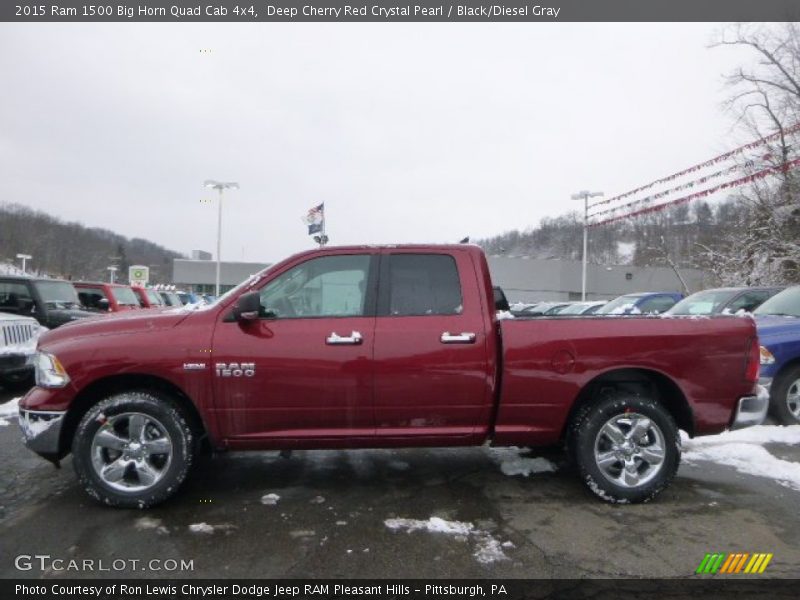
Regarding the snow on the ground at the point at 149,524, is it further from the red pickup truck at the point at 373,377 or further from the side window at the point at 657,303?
the side window at the point at 657,303

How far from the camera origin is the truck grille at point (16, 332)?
7418 millimetres

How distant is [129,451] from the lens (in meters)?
3.95

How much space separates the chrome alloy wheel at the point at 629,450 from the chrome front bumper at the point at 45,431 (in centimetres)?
382

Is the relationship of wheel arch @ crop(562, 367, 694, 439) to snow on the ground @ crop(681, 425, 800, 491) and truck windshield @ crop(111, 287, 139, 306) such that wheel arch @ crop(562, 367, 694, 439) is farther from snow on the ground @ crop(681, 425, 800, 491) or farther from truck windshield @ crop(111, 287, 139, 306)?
truck windshield @ crop(111, 287, 139, 306)

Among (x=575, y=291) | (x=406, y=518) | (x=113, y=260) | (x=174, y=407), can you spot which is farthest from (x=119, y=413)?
(x=113, y=260)

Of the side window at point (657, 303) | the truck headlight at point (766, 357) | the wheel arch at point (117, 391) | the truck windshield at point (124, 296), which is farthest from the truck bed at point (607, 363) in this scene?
the truck windshield at point (124, 296)

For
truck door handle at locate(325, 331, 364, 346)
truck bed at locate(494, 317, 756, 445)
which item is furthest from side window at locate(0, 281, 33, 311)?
truck bed at locate(494, 317, 756, 445)

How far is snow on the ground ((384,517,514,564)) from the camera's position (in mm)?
3338

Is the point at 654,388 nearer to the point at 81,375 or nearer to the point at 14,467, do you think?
the point at 81,375

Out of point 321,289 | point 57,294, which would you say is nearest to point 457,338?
point 321,289

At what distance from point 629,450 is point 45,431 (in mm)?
4163

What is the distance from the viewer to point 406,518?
12.6 feet

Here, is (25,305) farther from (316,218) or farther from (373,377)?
(373,377)

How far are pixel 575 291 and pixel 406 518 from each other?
195ft
